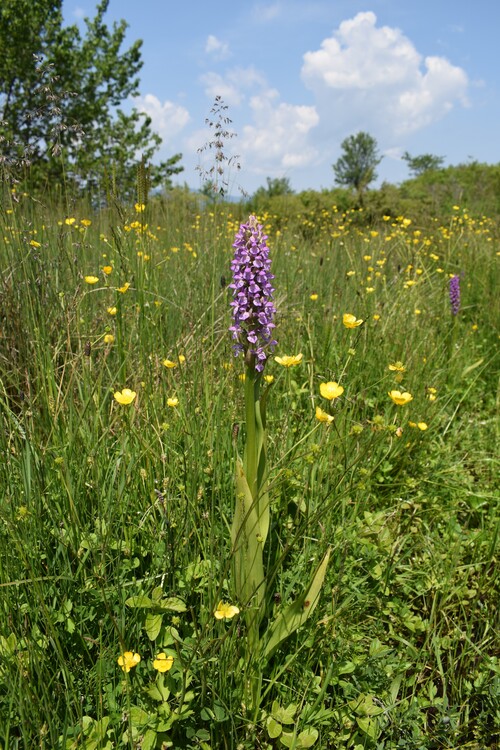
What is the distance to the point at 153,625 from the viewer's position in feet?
4.23

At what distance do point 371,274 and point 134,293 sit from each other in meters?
2.16

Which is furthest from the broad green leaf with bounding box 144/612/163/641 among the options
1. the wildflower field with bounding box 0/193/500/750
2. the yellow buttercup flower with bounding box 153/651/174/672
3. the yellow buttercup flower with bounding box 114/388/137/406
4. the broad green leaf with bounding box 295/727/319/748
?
the yellow buttercup flower with bounding box 114/388/137/406

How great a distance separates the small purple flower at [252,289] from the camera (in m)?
1.31

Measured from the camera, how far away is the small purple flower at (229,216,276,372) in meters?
1.31

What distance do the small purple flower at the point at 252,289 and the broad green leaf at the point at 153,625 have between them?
2.25 ft

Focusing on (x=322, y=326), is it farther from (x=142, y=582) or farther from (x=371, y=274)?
(x=142, y=582)

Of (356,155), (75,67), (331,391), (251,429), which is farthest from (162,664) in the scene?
(356,155)

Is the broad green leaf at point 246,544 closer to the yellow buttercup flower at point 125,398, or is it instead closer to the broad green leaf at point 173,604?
the broad green leaf at point 173,604

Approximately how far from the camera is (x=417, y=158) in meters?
52.5

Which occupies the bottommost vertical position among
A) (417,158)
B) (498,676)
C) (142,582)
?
(498,676)

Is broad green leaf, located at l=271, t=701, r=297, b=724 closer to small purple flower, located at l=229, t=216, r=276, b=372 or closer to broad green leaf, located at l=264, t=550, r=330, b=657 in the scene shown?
broad green leaf, located at l=264, t=550, r=330, b=657

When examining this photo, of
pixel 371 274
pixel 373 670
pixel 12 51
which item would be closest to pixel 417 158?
pixel 12 51

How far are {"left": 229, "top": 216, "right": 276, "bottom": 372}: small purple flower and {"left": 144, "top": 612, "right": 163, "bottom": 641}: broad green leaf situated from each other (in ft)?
2.25

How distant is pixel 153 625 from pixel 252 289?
0.89 metres
